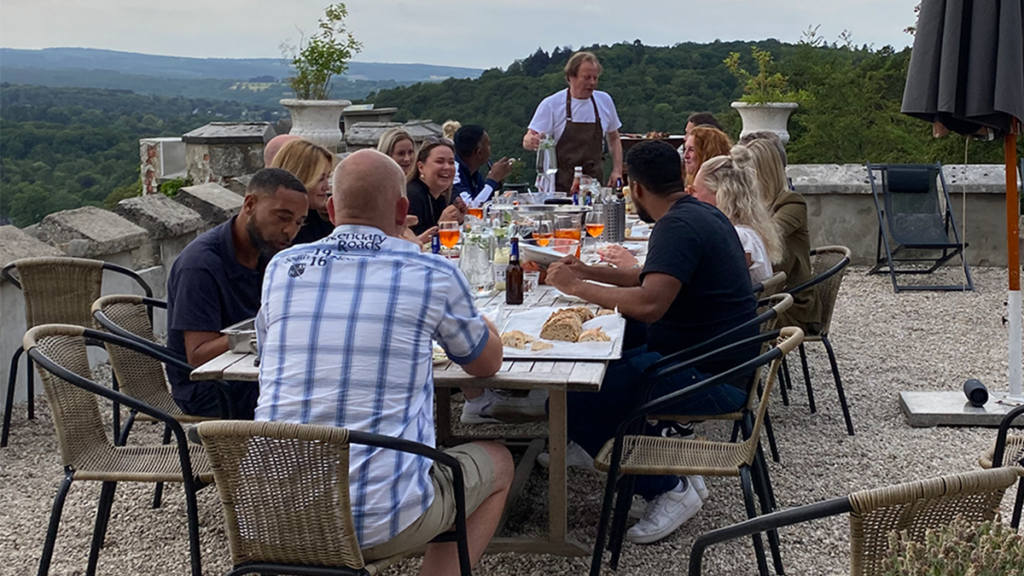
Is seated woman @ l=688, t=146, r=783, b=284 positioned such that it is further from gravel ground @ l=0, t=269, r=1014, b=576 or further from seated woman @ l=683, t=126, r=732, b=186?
seated woman @ l=683, t=126, r=732, b=186

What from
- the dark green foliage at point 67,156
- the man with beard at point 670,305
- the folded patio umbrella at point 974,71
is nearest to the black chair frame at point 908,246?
the folded patio umbrella at point 974,71

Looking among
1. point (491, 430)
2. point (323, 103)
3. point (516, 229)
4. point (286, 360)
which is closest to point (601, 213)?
point (516, 229)

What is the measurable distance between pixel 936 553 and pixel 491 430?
3.44m

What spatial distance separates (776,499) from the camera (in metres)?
4.07

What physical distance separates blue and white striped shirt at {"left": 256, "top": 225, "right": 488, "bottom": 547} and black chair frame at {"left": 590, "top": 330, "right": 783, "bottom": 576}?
30.7 inches

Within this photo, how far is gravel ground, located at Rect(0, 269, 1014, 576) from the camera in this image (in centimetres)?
346

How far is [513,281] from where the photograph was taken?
147 inches

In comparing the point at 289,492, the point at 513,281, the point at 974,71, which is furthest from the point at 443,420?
the point at 974,71

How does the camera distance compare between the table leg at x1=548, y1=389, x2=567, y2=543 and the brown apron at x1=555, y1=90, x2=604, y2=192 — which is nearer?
the table leg at x1=548, y1=389, x2=567, y2=543

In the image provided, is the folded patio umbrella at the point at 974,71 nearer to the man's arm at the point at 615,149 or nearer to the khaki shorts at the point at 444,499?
the khaki shorts at the point at 444,499

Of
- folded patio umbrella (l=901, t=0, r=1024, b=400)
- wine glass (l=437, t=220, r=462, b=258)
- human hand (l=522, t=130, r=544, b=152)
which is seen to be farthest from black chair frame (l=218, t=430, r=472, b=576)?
human hand (l=522, t=130, r=544, b=152)

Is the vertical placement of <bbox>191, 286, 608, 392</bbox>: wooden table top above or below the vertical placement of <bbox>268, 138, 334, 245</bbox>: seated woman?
below

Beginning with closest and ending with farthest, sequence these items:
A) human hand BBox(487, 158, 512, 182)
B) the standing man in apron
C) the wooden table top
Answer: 1. the wooden table top
2. human hand BBox(487, 158, 512, 182)
3. the standing man in apron

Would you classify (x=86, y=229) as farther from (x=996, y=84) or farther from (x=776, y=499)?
(x=996, y=84)
